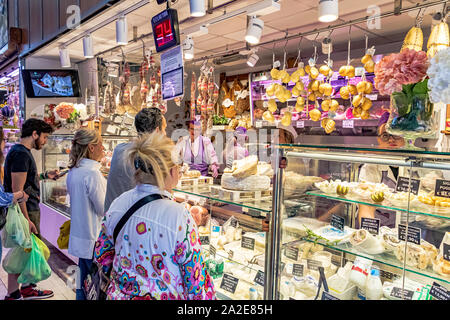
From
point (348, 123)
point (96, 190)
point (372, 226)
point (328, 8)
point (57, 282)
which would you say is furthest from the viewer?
point (348, 123)

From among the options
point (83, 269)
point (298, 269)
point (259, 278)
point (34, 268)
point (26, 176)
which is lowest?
point (34, 268)

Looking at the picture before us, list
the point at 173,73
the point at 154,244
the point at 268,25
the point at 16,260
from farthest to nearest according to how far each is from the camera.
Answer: the point at 268,25, the point at 16,260, the point at 173,73, the point at 154,244

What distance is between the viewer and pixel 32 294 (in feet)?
12.2

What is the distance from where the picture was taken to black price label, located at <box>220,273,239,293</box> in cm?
241

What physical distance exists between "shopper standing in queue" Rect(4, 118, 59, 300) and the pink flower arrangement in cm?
352

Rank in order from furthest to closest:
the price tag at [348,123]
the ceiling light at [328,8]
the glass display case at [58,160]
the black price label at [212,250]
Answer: the glass display case at [58,160], the price tag at [348,123], the black price label at [212,250], the ceiling light at [328,8]

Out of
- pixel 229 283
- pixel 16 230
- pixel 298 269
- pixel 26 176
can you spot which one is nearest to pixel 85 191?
pixel 16 230

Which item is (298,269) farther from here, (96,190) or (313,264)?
(96,190)

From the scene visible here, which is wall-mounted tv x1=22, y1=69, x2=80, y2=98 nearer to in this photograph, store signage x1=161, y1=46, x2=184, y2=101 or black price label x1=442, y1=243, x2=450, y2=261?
store signage x1=161, y1=46, x2=184, y2=101

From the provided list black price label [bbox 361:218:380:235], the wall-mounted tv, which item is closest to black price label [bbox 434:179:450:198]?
black price label [bbox 361:218:380:235]

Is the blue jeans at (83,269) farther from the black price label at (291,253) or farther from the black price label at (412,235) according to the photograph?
the black price label at (412,235)

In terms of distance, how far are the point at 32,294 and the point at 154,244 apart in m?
3.06

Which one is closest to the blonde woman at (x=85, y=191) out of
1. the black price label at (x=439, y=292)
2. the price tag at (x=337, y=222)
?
the price tag at (x=337, y=222)

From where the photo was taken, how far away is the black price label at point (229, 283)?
241 cm
